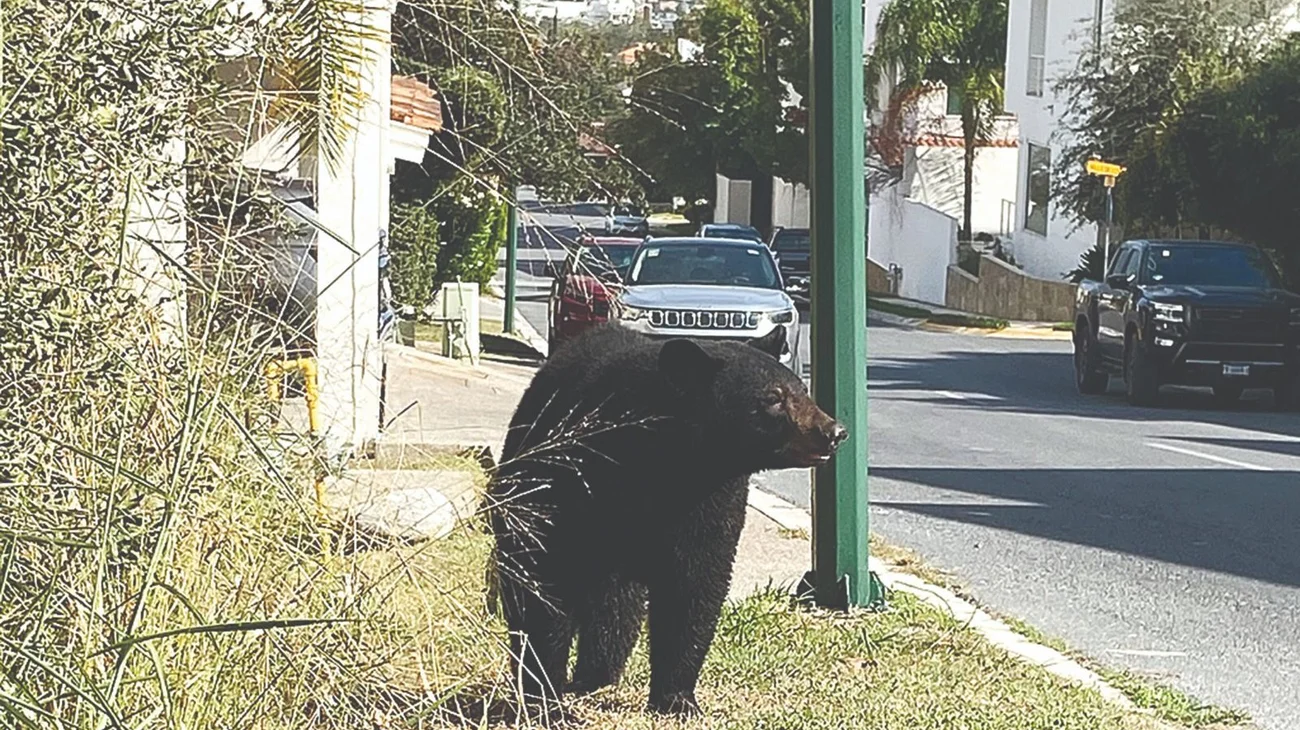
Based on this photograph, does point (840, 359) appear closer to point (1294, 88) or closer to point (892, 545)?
point (892, 545)

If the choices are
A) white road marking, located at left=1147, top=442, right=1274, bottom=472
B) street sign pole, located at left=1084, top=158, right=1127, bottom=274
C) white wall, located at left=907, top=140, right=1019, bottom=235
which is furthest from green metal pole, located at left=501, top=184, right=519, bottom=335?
white wall, located at left=907, top=140, right=1019, bottom=235

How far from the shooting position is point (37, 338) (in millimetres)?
4332

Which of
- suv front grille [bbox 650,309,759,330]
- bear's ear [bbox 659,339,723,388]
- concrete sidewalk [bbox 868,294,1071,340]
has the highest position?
bear's ear [bbox 659,339,723,388]

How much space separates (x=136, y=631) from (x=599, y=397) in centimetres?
225

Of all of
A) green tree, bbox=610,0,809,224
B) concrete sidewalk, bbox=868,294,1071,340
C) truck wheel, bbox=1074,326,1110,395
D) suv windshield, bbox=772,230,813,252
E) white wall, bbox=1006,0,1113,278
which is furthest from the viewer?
suv windshield, bbox=772,230,813,252

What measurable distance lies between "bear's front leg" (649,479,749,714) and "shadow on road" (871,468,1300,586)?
5319 mm

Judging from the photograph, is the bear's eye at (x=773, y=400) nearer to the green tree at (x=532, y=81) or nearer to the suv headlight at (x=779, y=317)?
the green tree at (x=532, y=81)

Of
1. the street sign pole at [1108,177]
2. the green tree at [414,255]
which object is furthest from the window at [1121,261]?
the green tree at [414,255]

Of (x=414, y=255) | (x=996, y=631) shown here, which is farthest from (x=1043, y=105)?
(x=996, y=631)

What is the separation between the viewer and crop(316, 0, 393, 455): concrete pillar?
6750 millimetres

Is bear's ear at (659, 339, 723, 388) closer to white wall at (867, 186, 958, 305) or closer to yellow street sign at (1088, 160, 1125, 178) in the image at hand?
yellow street sign at (1088, 160, 1125, 178)

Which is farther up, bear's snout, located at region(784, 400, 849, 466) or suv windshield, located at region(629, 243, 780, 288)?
bear's snout, located at region(784, 400, 849, 466)

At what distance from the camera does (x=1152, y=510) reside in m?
13.3

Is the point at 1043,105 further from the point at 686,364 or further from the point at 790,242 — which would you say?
the point at 686,364
